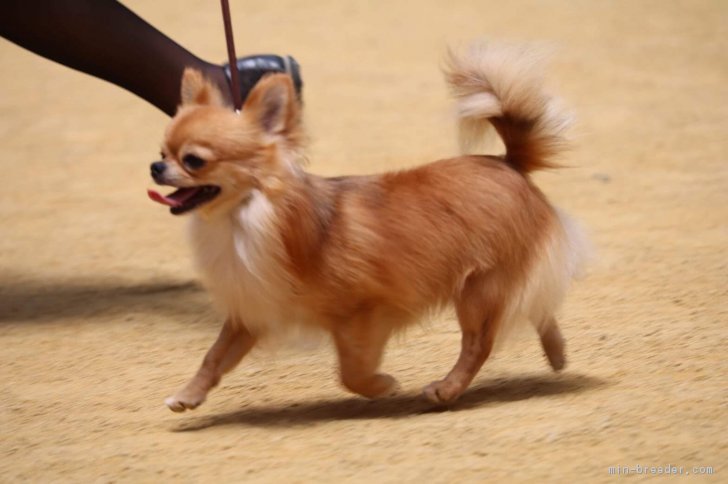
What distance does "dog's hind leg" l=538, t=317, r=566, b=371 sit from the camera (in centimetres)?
349

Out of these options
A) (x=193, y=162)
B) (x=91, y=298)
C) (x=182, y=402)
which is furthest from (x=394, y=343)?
(x=91, y=298)

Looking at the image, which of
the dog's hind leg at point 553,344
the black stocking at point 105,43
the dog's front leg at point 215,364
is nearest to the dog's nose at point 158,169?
the dog's front leg at point 215,364

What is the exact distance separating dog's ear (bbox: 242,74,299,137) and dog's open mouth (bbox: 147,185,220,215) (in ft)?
0.79

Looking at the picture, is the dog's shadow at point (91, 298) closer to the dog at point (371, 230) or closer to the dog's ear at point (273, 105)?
the dog at point (371, 230)

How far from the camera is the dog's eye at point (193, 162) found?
307 centimetres

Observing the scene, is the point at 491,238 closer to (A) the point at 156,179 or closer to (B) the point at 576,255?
(B) the point at 576,255

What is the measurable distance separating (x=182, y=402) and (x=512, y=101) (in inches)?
52.0

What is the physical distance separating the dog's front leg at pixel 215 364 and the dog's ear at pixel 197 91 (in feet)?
2.12

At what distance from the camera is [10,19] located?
4438mm

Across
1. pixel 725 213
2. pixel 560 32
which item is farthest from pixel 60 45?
pixel 560 32

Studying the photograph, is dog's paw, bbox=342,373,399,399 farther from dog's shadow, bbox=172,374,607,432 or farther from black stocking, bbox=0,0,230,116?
black stocking, bbox=0,0,230,116

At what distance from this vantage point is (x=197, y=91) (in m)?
3.32

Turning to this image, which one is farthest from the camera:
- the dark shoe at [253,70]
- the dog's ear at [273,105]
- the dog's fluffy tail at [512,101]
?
the dark shoe at [253,70]

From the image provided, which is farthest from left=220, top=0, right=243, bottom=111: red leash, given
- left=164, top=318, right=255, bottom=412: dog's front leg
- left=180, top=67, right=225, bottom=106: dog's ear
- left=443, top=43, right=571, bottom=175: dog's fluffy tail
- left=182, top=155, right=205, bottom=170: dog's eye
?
left=164, top=318, right=255, bottom=412: dog's front leg
